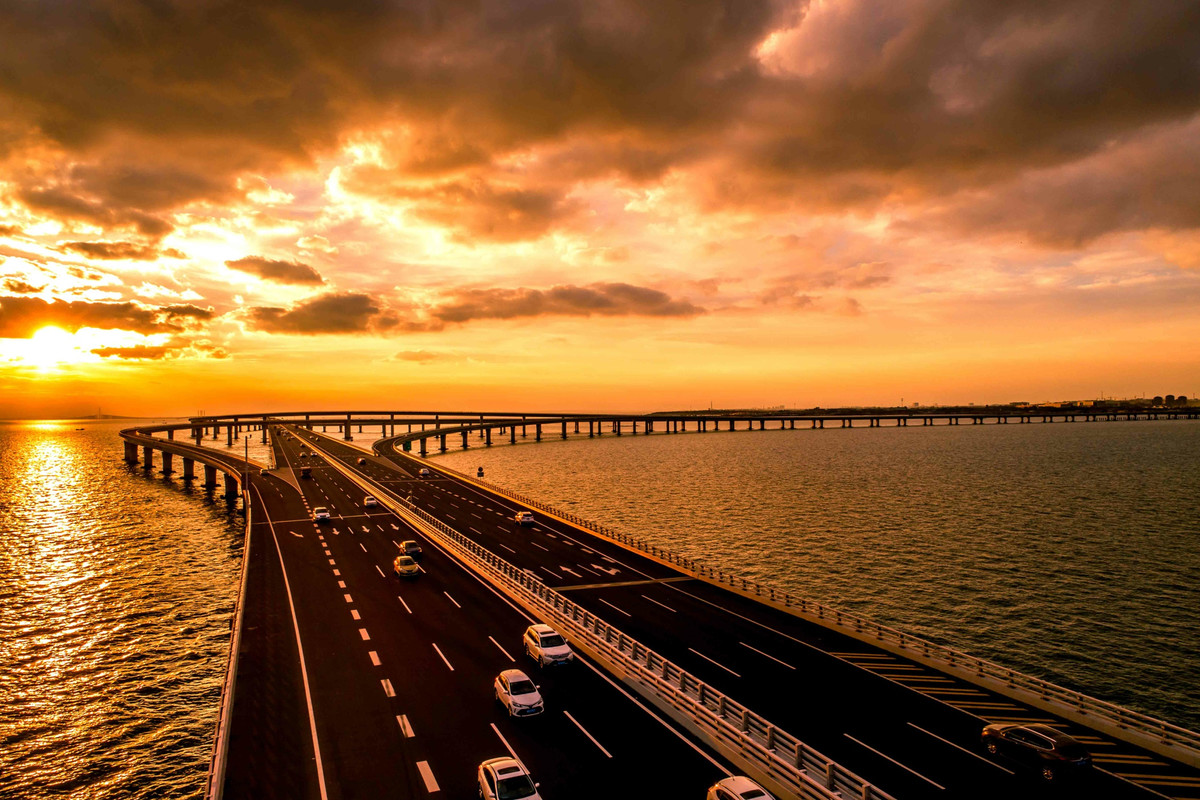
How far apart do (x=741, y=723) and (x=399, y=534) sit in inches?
1997

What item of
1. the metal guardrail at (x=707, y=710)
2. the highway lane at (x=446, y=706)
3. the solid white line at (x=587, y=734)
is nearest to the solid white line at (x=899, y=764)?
the metal guardrail at (x=707, y=710)

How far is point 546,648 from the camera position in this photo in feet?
103

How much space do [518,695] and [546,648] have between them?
16.4 ft

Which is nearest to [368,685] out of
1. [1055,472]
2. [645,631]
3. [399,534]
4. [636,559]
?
[645,631]

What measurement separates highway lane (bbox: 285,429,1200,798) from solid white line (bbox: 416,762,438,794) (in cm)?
1371

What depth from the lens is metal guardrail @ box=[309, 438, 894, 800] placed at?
20125 mm

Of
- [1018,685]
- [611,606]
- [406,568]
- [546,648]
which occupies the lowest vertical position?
[1018,685]

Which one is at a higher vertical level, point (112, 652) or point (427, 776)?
point (427, 776)

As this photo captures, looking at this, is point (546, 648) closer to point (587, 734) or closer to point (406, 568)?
point (587, 734)

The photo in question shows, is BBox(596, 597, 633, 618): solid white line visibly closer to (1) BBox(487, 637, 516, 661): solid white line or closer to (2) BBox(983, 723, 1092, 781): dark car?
(1) BBox(487, 637, 516, 661): solid white line

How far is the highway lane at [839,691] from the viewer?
2256 centimetres

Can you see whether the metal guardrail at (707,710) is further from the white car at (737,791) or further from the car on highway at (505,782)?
the car on highway at (505,782)

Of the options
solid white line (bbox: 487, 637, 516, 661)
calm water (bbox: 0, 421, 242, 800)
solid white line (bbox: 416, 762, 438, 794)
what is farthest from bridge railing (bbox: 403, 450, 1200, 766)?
calm water (bbox: 0, 421, 242, 800)

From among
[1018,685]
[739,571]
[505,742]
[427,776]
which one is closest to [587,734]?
[505,742]
